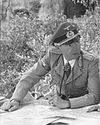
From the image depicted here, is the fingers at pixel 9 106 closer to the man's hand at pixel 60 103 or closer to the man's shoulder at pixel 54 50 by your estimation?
the man's hand at pixel 60 103

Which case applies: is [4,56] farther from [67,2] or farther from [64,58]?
[64,58]

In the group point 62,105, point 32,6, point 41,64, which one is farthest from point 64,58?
point 32,6

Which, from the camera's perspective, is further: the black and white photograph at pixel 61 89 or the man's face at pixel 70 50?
the man's face at pixel 70 50

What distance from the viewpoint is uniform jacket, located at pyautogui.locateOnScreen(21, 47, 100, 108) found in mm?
2846

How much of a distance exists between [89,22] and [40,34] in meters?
0.95

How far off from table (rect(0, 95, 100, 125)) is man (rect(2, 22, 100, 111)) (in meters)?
0.08

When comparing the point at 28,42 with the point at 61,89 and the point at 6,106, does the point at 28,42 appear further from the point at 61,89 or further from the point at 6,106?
the point at 6,106

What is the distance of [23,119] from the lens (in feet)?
8.16

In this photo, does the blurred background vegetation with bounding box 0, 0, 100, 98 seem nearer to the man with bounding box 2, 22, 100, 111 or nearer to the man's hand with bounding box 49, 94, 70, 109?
the man with bounding box 2, 22, 100, 111

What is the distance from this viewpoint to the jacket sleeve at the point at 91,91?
2.78m

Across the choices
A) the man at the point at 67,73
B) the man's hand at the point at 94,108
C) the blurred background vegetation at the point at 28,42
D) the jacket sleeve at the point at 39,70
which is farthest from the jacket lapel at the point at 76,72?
the blurred background vegetation at the point at 28,42

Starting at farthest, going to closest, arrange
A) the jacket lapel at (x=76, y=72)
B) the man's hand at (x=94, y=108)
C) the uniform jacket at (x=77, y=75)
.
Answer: the jacket lapel at (x=76, y=72), the uniform jacket at (x=77, y=75), the man's hand at (x=94, y=108)

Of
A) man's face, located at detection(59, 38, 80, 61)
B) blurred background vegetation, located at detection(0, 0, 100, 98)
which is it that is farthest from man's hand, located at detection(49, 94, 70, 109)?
blurred background vegetation, located at detection(0, 0, 100, 98)

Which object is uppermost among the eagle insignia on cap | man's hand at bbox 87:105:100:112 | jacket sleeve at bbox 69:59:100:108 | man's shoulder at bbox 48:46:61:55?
the eagle insignia on cap
